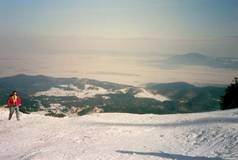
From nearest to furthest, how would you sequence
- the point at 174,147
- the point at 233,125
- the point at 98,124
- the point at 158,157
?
the point at 158,157, the point at 174,147, the point at 233,125, the point at 98,124

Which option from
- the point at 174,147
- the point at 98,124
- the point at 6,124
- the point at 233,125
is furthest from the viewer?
the point at 6,124

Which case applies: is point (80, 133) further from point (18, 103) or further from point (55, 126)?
point (18, 103)

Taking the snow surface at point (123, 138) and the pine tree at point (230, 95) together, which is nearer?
the snow surface at point (123, 138)

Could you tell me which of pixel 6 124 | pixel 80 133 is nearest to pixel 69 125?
pixel 80 133

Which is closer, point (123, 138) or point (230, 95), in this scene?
point (123, 138)

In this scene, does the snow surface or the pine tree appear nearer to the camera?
the snow surface

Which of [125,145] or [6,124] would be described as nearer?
[125,145]

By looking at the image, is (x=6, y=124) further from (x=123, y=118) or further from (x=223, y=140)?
(x=223, y=140)
